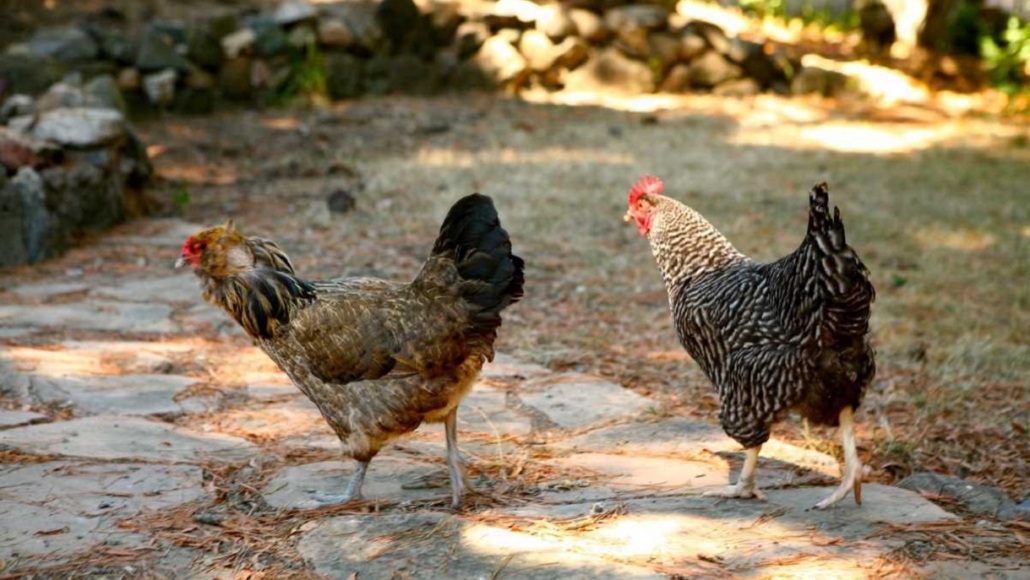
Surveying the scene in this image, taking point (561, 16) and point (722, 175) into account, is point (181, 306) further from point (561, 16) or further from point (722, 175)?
point (561, 16)

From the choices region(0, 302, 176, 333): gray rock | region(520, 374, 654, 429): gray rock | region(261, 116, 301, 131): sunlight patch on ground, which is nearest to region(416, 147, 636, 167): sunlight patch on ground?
region(261, 116, 301, 131): sunlight patch on ground

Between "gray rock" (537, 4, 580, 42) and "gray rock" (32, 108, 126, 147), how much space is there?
666 cm

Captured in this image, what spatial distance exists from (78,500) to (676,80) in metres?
11.4

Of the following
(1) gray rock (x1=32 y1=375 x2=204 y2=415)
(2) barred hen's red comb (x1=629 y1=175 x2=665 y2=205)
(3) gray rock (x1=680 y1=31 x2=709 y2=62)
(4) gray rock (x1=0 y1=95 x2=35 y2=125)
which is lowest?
(1) gray rock (x1=32 y1=375 x2=204 y2=415)

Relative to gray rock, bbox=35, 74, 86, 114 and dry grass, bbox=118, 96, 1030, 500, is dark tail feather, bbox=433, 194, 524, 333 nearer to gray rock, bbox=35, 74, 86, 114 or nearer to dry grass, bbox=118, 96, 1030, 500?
dry grass, bbox=118, 96, 1030, 500

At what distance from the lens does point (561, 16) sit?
544 inches

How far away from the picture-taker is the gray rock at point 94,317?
6.14 meters

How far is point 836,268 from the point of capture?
3545 mm

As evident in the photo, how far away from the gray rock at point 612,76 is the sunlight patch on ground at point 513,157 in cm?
312

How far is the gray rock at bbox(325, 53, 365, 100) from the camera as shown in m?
12.9

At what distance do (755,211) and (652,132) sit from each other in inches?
126

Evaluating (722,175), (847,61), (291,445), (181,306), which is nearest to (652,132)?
(722,175)

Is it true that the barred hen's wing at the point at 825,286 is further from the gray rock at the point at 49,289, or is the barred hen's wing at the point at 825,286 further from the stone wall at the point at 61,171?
the stone wall at the point at 61,171

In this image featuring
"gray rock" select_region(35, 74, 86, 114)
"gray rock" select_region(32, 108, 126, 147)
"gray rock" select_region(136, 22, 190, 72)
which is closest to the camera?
"gray rock" select_region(32, 108, 126, 147)
